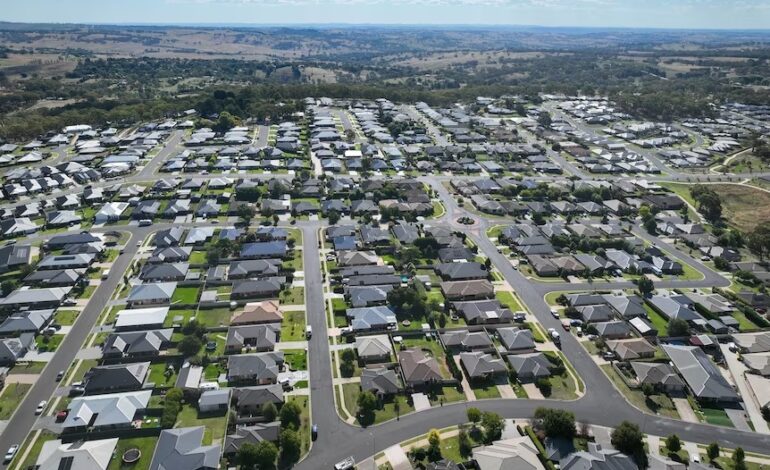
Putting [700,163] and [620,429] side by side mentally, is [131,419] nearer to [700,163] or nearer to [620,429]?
[620,429]

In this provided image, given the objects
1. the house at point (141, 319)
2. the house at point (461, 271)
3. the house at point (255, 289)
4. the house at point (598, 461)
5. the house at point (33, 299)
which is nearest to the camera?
the house at point (598, 461)

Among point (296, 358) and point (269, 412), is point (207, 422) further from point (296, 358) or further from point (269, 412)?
point (296, 358)

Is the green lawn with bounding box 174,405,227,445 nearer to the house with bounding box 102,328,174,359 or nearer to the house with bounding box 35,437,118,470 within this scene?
the house with bounding box 35,437,118,470

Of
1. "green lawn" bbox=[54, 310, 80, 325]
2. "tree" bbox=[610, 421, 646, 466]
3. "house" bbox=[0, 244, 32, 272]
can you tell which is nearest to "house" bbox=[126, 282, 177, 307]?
"green lawn" bbox=[54, 310, 80, 325]

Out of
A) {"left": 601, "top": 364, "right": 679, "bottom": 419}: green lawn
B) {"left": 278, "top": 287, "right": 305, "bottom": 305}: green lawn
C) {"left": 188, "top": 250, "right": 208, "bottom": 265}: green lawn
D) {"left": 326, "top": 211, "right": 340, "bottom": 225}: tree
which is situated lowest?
{"left": 601, "top": 364, "right": 679, "bottom": 419}: green lawn

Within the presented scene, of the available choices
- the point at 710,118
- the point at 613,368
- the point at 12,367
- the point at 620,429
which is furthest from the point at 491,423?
the point at 710,118

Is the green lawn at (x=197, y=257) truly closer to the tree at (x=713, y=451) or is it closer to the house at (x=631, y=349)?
the house at (x=631, y=349)

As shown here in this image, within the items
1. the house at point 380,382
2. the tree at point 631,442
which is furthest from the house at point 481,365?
the tree at point 631,442
